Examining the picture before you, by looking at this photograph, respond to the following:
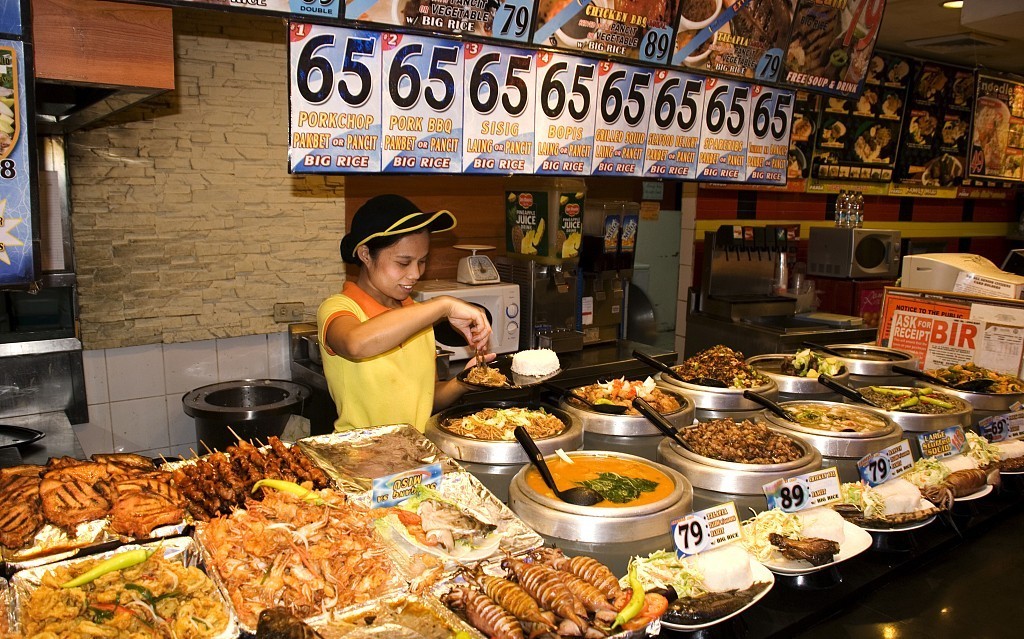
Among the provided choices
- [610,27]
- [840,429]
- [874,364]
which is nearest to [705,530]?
[840,429]

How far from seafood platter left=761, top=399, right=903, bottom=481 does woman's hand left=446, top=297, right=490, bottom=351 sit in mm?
1280

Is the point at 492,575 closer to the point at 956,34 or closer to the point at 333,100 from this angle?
the point at 333,100

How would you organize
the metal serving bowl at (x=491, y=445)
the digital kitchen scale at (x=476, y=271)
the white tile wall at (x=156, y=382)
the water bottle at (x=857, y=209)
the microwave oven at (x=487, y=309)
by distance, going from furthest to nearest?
1. the water bottle at (x=857, y=209)
2. the digital kitchen scale at (x=476, y=271)
3. the microwave oven at (x=487, y=309)
4. the white tile wall at (x=156, y=382)
5. the metal serving bowl at (x=491, y=445)

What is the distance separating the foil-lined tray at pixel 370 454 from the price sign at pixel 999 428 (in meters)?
2.36

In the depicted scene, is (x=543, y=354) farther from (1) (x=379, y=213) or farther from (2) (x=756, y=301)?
(2) (x=756, y=301)

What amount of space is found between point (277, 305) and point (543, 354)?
8.22 feet

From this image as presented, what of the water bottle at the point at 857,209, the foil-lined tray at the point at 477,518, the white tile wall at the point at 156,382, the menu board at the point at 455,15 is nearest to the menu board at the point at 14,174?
the menu board at the point at 455,15

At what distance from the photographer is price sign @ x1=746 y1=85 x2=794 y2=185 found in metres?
4.14

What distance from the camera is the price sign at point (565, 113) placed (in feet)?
10.8

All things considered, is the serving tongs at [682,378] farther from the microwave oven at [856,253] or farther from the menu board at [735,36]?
the microwave oven at [856,253]

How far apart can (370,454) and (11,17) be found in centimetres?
168

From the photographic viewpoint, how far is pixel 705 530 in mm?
1919

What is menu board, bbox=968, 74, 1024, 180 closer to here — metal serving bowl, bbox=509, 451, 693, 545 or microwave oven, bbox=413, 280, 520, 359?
microwave oven, bbox=413, 280, 520, 359

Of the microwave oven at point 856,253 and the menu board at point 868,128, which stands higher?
the menu board at point 868,128
